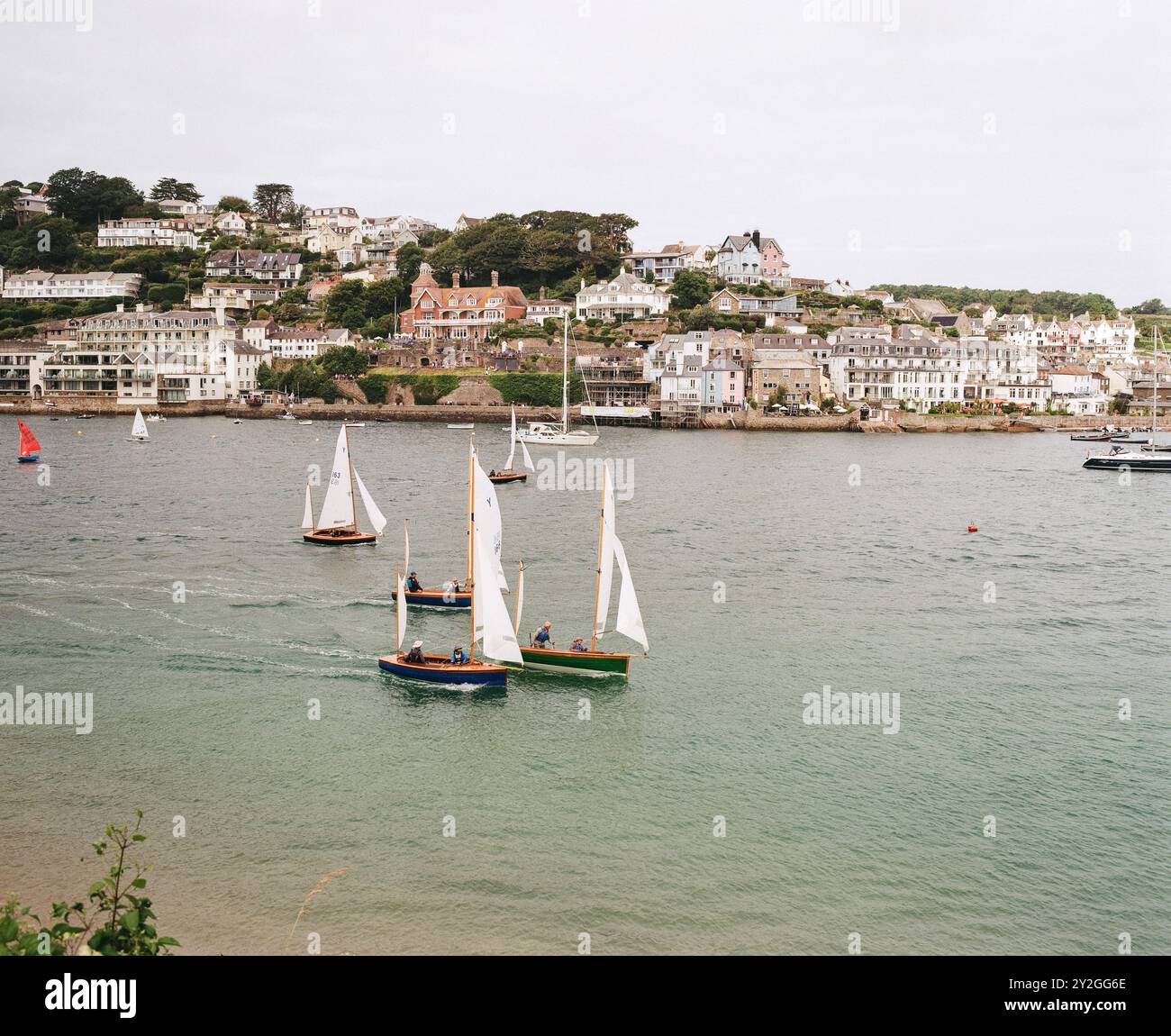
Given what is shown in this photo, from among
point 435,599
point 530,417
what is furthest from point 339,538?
point 530,417

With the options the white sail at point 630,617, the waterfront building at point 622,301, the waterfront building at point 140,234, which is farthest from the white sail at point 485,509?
the waterfront building at point 140,234

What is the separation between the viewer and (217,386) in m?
127

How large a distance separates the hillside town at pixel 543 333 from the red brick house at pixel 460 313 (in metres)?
0.24

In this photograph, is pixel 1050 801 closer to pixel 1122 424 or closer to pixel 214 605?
pixel 214 605

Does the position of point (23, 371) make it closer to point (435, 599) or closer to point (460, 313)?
point (460, 313)

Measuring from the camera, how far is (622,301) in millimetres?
133000

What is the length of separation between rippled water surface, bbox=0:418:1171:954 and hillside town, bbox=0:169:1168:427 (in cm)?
7211

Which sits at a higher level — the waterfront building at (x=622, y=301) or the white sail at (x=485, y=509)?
the waterfront building at (x=622, y=301)

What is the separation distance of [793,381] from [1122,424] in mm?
43432

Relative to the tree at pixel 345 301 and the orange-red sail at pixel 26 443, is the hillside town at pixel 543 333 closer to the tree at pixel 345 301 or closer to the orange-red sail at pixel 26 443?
the tree at pixel 345 301

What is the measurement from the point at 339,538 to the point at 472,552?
14.1m

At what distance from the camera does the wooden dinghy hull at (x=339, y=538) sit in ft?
132

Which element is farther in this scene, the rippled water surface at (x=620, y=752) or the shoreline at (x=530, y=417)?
the shoreline at (x=530, y=417)
